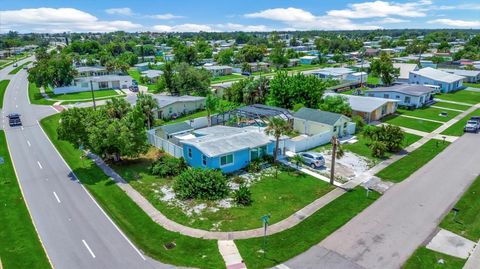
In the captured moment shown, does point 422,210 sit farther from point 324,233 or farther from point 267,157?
point 267,157

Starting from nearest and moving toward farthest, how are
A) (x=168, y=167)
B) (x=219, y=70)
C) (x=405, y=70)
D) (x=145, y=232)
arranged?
(x=145, y=232)
(x=168, y=167)
(x=405, y=70)
(x=219, y=70)

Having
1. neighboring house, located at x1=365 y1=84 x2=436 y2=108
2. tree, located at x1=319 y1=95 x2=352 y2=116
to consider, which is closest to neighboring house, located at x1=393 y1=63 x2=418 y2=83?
neighboring house, located at x1=365 y1=84 x2=436 y2=108

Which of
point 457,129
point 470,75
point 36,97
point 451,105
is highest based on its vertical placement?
point 470,75

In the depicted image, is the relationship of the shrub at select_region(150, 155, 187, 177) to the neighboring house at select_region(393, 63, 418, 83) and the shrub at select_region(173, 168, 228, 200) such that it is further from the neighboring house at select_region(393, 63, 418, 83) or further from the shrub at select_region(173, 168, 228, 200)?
the neighboring house at select_region(393, 63, 418, 83)

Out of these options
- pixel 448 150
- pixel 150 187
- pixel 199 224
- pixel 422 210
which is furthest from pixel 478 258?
pixel 150 187

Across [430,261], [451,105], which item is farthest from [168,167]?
[451,105]

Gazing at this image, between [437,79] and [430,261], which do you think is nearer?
[430,261]

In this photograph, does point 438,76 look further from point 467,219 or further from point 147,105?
point 147,105
